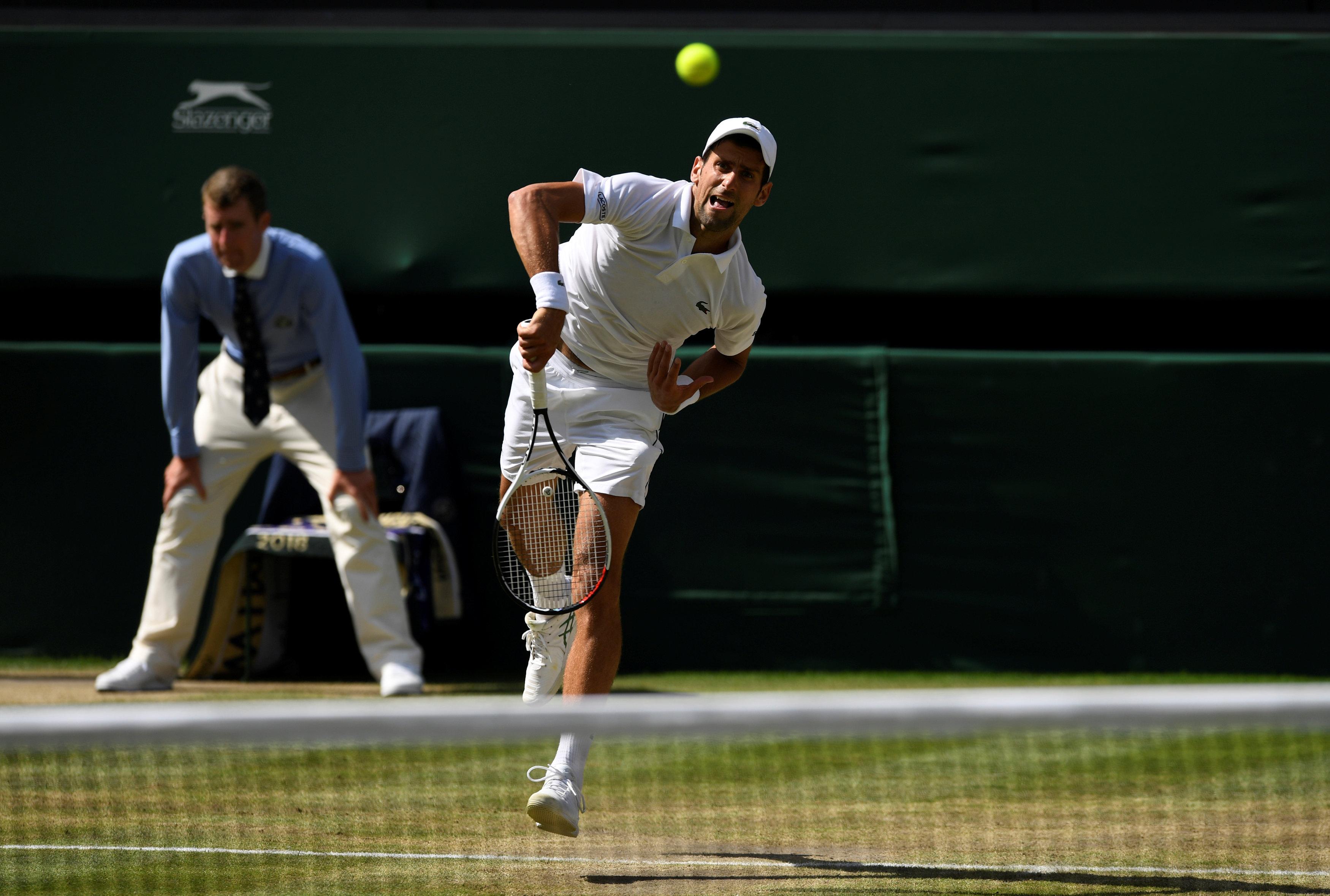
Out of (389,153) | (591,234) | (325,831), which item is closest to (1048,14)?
(389,153)

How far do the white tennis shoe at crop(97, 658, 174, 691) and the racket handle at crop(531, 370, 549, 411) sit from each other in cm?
279

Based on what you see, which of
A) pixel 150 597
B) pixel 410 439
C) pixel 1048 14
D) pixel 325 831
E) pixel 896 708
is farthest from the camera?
pixel 1048 14

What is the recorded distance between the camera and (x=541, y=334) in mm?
3246

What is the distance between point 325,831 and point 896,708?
202 cm

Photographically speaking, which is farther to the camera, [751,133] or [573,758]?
[751,133]

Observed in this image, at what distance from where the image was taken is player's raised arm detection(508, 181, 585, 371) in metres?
3.26

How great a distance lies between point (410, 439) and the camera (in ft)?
21.5

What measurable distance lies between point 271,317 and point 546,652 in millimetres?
2193

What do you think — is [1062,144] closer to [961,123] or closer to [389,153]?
[961,123]

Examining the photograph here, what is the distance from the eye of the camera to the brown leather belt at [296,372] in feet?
18.8

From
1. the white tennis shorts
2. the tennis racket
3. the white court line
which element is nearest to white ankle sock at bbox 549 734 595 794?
the white court line

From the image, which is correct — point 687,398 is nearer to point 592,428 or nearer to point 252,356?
point 592,428

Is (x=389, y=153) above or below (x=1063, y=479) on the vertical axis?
above

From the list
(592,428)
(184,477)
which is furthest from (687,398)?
(184,477)
